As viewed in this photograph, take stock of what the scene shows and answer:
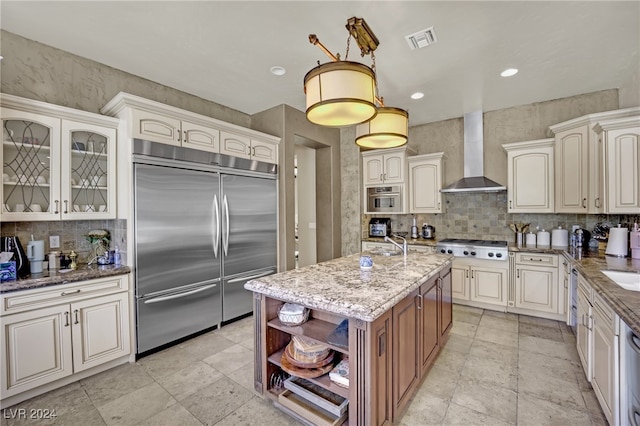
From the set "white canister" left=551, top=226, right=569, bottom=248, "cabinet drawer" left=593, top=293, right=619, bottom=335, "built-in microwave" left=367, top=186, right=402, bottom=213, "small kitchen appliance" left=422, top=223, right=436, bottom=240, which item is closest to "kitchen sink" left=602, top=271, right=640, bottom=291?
"cabinet drawer" left=593, top=293, right=619, bottom=335

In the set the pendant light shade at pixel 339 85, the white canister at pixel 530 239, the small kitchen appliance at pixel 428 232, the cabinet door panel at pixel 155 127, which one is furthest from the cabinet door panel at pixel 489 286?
the cabinet door panel at pixel 155 127

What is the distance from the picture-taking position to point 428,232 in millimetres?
4684

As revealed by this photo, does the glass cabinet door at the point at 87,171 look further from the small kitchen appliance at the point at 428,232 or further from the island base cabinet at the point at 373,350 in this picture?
the small kitchen appliance at the point at 428,232

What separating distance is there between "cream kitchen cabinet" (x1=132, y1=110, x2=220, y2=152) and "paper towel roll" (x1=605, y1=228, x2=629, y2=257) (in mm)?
4271

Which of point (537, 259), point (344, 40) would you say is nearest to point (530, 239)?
point (537, 259)

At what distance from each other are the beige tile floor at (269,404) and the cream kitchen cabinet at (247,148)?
221 centimetres

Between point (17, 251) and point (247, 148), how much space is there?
2.33 metres

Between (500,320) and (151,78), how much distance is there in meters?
5.16

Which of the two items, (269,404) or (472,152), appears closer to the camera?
(269,404)

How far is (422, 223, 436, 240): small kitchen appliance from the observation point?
15.4ft

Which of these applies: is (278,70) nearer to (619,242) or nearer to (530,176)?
(530,176)

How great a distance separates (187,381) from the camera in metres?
2.33

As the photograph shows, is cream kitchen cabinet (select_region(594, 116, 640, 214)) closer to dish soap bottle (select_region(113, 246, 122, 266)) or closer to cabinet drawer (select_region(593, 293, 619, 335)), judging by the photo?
cabinet drawer (select_region(593, 293, 619, 335))

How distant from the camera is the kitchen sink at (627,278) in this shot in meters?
2.16
